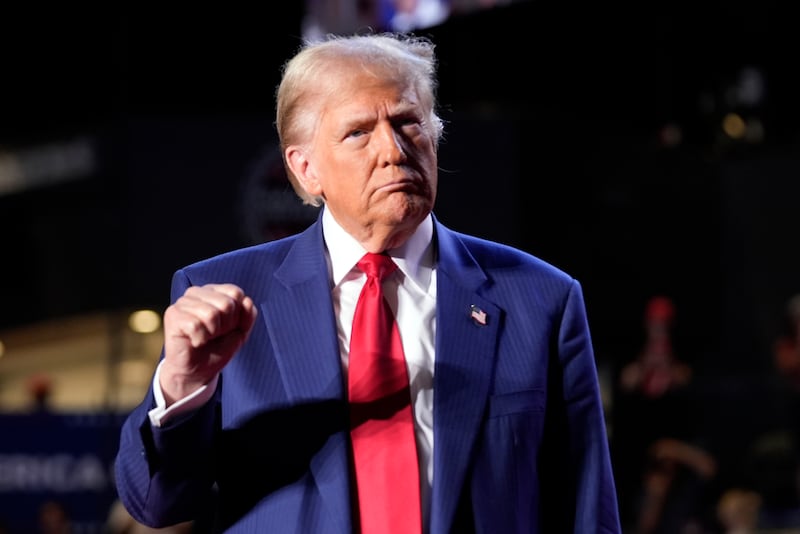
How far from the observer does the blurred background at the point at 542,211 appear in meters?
8.18

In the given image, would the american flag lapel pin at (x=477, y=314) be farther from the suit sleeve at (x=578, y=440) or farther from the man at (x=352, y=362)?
the suit sleeve at (x=578, y=440)

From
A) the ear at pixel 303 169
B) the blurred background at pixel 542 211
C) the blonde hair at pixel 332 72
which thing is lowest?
the blurred background at pixel 542 211

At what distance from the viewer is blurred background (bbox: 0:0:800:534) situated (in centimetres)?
818

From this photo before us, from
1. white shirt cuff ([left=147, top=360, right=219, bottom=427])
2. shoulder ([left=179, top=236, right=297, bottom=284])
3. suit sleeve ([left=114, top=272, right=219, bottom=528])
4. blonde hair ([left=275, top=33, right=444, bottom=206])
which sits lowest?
suit sleeve ([left=114, top=272, right=219, bottom=528])

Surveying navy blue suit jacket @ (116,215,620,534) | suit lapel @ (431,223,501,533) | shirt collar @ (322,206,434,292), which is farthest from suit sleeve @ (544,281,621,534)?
shirt collar @ (322,206,434,292)

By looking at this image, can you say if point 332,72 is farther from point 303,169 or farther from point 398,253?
point 398,253

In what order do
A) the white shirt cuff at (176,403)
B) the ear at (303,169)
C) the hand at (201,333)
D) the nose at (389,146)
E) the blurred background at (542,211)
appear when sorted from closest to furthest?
1. the hand at (201,333)
2. the white shirt cuff at (176,403)
3. the nose at (389,146)
4. the ear at (303,169)
5. the blurred background at (542,211)

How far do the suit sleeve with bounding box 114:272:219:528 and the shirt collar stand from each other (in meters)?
0.32

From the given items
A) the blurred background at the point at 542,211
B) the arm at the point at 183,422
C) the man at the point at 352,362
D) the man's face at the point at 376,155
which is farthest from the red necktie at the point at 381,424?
the blurred background at the point at 542,211

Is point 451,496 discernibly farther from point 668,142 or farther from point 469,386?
point 668,142

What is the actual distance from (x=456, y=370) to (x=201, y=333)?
1.38 feet

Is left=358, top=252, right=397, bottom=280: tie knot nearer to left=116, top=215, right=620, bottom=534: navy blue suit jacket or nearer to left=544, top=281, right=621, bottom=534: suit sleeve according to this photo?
left=116, top=215, right=620, bottom=534: navy blue suit jacket

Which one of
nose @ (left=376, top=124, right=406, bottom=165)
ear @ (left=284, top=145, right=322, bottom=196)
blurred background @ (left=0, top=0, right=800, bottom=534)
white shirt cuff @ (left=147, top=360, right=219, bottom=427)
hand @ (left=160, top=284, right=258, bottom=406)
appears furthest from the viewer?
blurred background @ (left=0, top=0, right=800, bottom=534)

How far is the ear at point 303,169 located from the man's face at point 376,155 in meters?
0.07
